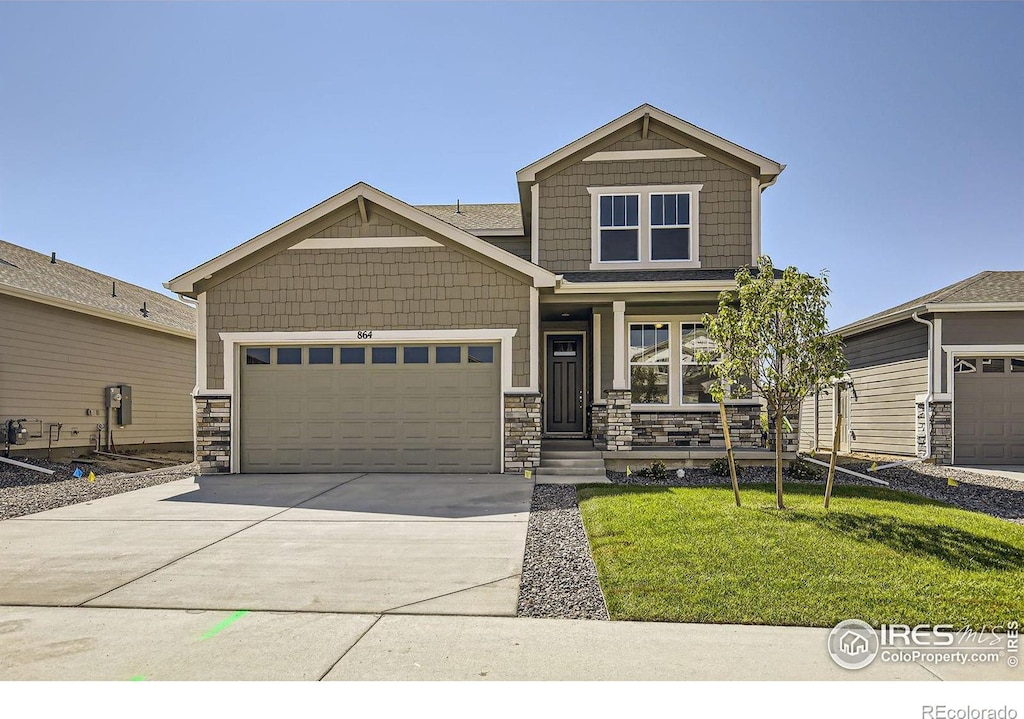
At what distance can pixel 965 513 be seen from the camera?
8.30 m

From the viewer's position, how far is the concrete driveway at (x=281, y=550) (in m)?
5.15

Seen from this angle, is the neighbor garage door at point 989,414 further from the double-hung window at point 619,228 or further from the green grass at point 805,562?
the double-hung window at point 619,228

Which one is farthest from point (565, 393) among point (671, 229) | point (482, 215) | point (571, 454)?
point (482, 215)

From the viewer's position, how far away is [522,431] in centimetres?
1187

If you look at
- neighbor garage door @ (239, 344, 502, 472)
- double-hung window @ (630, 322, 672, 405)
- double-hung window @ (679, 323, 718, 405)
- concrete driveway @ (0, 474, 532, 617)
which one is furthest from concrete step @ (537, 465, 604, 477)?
double-hung window @ (679, 323, 718, 405)

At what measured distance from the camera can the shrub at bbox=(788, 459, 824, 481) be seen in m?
11.4

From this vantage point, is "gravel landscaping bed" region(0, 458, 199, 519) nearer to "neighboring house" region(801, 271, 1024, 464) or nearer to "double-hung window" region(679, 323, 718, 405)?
"double-hung window" region(679, 323, 718, 405)

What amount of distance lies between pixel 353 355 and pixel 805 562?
8.77 m

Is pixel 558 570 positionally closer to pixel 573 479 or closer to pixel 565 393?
pixel 573 479

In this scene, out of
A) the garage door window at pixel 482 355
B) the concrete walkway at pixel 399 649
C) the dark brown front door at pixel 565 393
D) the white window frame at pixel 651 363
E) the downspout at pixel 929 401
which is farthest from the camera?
the dark brown front door at pixel 565 393

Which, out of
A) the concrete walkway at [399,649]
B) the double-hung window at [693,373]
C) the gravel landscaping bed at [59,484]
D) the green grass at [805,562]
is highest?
the double-hung window at [693,373]

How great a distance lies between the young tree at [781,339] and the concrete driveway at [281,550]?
3274 millimetres

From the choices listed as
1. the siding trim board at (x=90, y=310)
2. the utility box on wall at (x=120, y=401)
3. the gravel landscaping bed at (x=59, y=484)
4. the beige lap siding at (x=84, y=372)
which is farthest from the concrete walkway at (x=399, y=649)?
the utility box on wall at (x=120, y=401)

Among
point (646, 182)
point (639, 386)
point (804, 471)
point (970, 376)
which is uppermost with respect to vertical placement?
point (646, 182)
